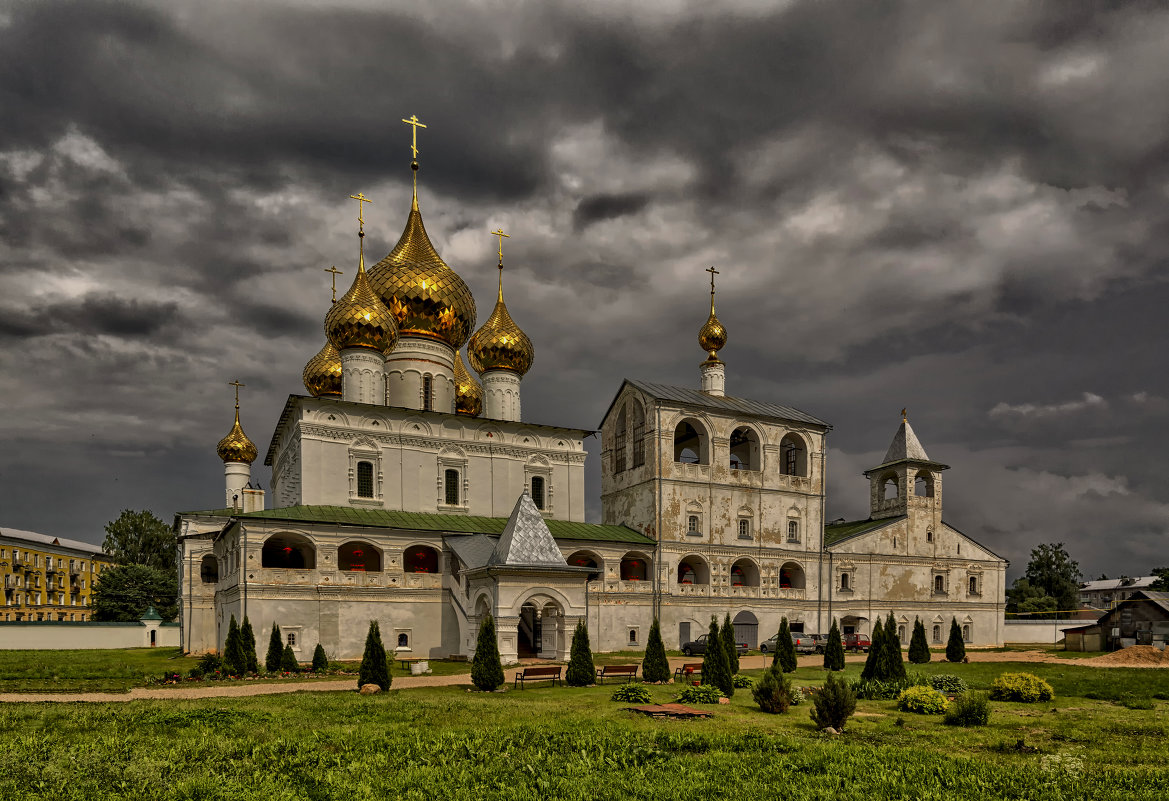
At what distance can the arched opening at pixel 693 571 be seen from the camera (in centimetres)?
3903

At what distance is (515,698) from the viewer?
60.1 feet

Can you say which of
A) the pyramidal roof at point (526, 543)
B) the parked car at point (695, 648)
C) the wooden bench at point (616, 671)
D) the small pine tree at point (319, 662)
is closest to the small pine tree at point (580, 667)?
the wooden bench at point (616, 671)

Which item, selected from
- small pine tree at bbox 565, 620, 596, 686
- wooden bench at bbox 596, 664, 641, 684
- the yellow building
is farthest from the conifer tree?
the yellow building

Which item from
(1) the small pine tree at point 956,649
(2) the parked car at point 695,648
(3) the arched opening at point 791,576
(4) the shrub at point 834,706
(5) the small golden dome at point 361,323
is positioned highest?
(5) the small golden dome at point 361,323

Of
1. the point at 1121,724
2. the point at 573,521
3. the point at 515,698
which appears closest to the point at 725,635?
the point at 515,698

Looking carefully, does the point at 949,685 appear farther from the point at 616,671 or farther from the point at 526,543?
the point at 526,543

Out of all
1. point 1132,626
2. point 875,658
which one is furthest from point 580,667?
point 1132,626

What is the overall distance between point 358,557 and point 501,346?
475 inches

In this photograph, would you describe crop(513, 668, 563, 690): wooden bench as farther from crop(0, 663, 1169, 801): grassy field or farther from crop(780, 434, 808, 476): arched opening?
crop(780, 434, 808, 476): arched opening

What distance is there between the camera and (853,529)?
153ft

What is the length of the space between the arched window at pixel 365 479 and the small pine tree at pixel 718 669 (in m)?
19.0

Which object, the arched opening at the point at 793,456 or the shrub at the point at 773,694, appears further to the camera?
the arched opening at the point at 793,456

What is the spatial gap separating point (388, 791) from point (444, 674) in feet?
52.8

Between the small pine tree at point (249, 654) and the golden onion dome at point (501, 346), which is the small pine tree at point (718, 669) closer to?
the small pine tree at point (249, 654)
